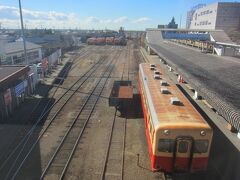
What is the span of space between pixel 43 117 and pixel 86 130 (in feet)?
15.4

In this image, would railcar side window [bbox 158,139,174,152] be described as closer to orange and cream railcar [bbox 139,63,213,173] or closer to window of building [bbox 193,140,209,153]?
orange and cream railcar [bbox 139,63,213,173]

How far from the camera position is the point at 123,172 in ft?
44.4

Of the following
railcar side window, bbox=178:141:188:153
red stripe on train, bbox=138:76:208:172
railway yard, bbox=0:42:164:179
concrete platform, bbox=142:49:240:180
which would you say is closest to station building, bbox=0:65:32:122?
railway yard, bbox=0:42:164:179

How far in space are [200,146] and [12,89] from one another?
1756 centimetres

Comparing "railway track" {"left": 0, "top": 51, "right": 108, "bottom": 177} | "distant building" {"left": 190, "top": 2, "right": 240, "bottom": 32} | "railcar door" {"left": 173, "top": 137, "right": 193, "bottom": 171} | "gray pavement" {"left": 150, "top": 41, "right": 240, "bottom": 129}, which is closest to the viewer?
"gray pavement" {"left": 150, "top": 41, "right": 240, "bottom": 129}

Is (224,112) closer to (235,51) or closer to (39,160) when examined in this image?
(39,160)

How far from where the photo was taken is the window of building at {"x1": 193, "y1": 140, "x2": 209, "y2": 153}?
447 inches

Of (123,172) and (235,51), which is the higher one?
(235,51)

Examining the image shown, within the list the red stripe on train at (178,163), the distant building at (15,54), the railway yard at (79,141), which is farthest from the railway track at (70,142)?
the distant building at (15,54)

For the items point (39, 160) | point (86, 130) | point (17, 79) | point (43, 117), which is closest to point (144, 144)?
point (86, 130)

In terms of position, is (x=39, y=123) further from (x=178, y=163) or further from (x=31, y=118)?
(x=178, y=163)

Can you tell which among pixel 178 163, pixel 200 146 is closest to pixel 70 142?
pixel 178 163

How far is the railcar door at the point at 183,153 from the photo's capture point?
37.2ft

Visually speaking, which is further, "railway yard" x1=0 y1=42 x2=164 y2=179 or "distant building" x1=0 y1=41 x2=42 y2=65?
"distant building" x1=0 y1=41 x2=42 y2=65
